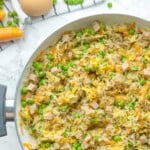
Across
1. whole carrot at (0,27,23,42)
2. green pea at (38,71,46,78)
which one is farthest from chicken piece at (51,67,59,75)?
whole carrot at (0,27,23,42)

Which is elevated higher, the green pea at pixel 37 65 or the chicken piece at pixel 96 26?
the chicken piece at pixel 96 26

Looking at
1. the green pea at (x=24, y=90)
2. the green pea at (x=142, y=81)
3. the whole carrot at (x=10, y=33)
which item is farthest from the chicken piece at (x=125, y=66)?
the whole carrot at (x=10, y=33)

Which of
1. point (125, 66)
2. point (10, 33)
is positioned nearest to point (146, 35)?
point (125, 66)

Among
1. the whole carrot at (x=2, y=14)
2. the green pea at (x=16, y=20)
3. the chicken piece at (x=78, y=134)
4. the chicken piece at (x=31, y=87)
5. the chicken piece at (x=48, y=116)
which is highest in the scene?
the whole carrot at (x=2, y=14)

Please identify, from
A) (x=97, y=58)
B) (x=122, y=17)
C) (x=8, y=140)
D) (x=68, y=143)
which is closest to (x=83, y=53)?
(x=97, y=58)

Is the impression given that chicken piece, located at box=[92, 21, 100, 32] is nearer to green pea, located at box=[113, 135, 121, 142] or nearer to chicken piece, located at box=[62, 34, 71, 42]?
chicken piece, located at box=[62, 34, 71, 42]

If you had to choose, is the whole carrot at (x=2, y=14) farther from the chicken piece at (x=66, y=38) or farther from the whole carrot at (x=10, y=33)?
the chicken piece at (x=66, y=38)

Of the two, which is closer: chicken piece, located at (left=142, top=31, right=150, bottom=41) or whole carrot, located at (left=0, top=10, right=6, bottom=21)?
chicken piece, located at (left=142, top=31, right=150, bottom=41)

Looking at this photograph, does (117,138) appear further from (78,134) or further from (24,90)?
(24,90)
